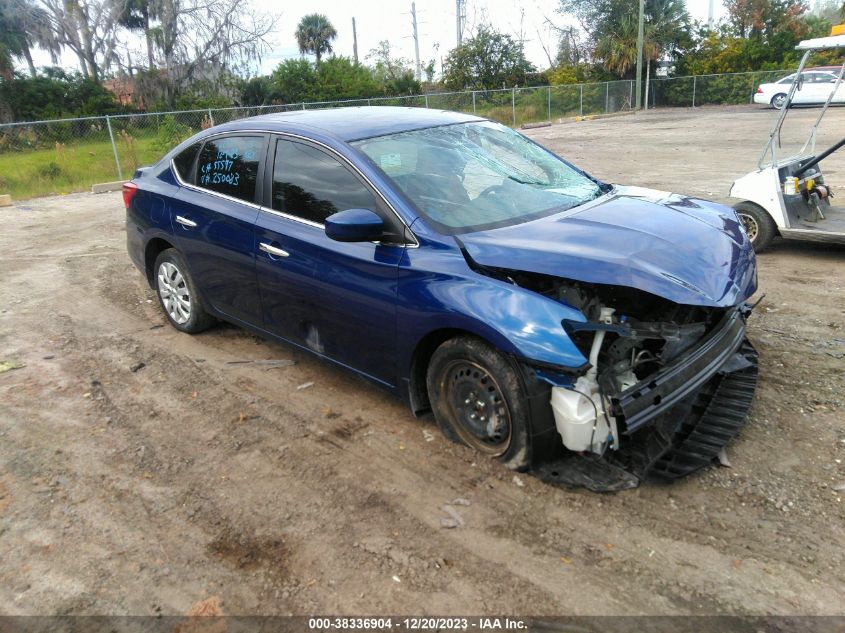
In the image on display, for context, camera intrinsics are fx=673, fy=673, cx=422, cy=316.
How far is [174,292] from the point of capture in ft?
18.5

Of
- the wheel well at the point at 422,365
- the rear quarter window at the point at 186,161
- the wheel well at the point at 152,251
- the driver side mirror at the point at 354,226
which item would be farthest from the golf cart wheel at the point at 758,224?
the wheel well at the point at 152,251

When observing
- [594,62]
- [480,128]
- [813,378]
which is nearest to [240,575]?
[480,128]

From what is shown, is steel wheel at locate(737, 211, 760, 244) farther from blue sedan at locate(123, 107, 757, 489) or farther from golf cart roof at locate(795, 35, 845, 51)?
blue sedan at locate(123, 107, 757, 489)

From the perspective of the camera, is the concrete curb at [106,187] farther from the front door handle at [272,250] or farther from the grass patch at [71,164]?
the front door handle at [272,250]

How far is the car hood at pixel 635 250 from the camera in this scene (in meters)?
3.25

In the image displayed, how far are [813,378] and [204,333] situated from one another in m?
4.59

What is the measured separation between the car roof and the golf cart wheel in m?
3.75

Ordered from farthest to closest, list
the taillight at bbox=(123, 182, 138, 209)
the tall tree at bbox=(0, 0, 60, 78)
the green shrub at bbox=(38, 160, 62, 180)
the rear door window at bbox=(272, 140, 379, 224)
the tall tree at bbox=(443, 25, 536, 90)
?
the tall tree at bbox=(443, 25, 536, 90) → the tall tree at bbox=(0, 0, 60, 78) → the green shrub at bbox=(38, 160, 62, 180) → the taillight at bbox=(123, 182, 138, 209) → the rear door window at bbox=(272, 140, 379, 224)

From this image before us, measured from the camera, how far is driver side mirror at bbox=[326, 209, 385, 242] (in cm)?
361

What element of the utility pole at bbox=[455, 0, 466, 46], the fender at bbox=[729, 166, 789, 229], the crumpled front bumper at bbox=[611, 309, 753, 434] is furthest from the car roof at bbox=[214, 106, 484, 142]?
the utility pole at bbox=[455, 0, 466, 46]

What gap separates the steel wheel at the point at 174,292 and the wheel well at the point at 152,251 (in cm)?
13

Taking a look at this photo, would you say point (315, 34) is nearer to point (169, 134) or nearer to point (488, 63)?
point (488, 63)

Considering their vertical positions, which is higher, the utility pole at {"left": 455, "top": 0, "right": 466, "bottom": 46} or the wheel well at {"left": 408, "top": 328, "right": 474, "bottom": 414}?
the utility pole at {"left": 455, "top": 0, "right": 466, "bottom": 46}

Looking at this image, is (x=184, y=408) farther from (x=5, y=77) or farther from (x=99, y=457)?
(x=5, y=77)
